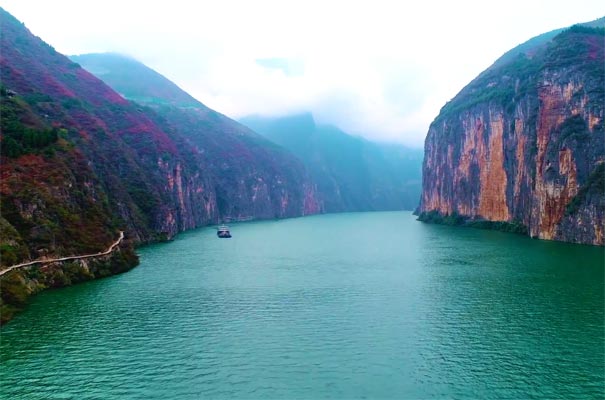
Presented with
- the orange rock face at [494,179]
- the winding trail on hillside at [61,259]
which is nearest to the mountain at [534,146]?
the orange rock face at [494,179]

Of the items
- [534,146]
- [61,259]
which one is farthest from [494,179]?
[61,259]

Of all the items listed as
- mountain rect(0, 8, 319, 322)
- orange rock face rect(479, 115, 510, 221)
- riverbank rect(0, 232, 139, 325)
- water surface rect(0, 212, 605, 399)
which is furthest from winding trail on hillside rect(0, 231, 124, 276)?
orange rock face rect(479, 115, 510, 221)

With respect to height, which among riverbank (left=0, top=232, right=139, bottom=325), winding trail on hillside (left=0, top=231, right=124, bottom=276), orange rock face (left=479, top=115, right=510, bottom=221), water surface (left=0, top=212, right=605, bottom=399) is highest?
orange rock face (left=479, top=115, right=510, bottom=221)

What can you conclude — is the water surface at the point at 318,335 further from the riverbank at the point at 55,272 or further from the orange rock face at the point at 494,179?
the orange rock face at the point at 494,179

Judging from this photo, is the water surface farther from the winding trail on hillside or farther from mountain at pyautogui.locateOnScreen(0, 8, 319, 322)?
mountain at pyautogui.locateOnScreen(0, 8, 319, 322)

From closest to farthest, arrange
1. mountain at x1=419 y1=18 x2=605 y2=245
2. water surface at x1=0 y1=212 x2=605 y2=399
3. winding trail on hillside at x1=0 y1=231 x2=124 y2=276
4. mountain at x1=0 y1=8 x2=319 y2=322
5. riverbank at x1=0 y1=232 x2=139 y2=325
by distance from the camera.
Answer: water surface at x1=0 y1=212 x2=605 y2=399 < riverbank at x1=0 y1=232 x2=139 y2=325 < winding trail on hillside at x1=0 y1=231 x2=124 y2=276 < mountain at x1=0 y1=8 x2=319 y2=322 < mountain at x1=419 y1=18 x2=605 y2=245

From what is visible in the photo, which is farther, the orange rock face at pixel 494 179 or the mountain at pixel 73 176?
the orange rock face at pixel 494 179

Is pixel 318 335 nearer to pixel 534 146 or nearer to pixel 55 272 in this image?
pixel 55 272
